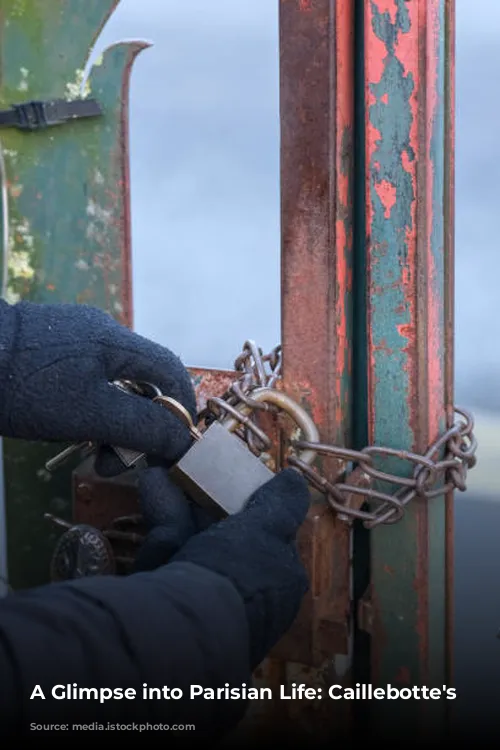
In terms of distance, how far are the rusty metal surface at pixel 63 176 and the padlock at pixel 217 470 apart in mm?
709

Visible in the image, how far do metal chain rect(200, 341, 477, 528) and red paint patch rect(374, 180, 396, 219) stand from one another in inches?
12.5

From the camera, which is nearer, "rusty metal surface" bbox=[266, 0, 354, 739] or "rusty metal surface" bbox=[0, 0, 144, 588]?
"rusty metal surface" bbox=[266, 0, 354, 739]

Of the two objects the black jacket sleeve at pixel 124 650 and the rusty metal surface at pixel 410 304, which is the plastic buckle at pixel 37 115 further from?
the black jacket sleeve at pixel 124 650

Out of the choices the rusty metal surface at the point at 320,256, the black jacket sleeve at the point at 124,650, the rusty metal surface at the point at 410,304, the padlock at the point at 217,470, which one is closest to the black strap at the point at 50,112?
the rusty metal surface at the point at 320,256

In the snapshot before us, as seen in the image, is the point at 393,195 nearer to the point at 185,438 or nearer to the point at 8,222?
the point at 185,438

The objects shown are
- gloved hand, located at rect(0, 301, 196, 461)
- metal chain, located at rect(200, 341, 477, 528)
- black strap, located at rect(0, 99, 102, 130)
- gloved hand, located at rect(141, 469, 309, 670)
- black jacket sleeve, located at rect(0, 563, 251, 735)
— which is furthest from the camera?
black strap, located at rect(0, 99, 102, 130)

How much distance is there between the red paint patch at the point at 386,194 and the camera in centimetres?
147

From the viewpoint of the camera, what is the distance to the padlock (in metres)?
1.35

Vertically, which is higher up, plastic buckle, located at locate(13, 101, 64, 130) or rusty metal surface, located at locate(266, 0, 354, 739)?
plastic buckle, located at locate(13, 101, 64, 130)

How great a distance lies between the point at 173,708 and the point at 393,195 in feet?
2.73

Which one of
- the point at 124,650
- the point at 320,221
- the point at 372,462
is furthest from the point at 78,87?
the point at 124,650

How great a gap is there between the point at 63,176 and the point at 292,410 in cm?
78

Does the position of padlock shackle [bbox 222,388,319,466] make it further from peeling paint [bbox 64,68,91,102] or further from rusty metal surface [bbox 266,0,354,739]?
peeling paint [bbox 64,68,91,102]

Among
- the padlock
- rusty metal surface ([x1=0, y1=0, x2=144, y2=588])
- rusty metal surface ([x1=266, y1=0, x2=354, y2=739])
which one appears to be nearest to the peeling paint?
rusty metal surface ([x1=0, y1=0, x2=144, y2=588])
